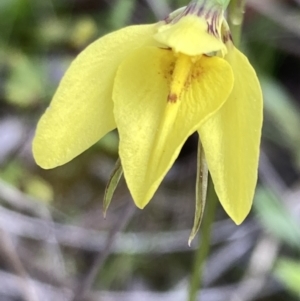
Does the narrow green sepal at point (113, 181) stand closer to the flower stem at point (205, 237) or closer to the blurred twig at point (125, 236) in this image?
the flower stem at point (205, 237)

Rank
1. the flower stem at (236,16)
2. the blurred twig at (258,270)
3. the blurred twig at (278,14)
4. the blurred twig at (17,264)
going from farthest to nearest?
1. the blurred twig at (278,14)
2. the blurred twig at (258,270)
3. the blurred twig at (17,264)
4. the flower stem at (236,16)

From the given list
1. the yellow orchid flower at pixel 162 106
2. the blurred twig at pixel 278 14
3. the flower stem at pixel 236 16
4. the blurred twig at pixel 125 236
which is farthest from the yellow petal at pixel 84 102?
the blurred twig at pixel 278 14

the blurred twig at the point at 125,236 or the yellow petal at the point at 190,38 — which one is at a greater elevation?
the yellow petal at the point at 190,38

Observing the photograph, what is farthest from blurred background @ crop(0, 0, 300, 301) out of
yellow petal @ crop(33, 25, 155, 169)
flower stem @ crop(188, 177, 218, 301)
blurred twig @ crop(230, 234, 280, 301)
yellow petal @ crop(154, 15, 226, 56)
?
yellow petal @ crop(154, 15, 226, 56)

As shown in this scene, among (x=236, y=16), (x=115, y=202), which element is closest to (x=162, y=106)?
(x=236, y=16)

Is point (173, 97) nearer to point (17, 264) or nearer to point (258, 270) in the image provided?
point (17, 264)

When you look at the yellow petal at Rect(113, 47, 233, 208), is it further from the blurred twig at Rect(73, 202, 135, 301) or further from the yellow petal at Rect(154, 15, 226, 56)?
the blurred twig at Rect(73, 202, 135, 301)
